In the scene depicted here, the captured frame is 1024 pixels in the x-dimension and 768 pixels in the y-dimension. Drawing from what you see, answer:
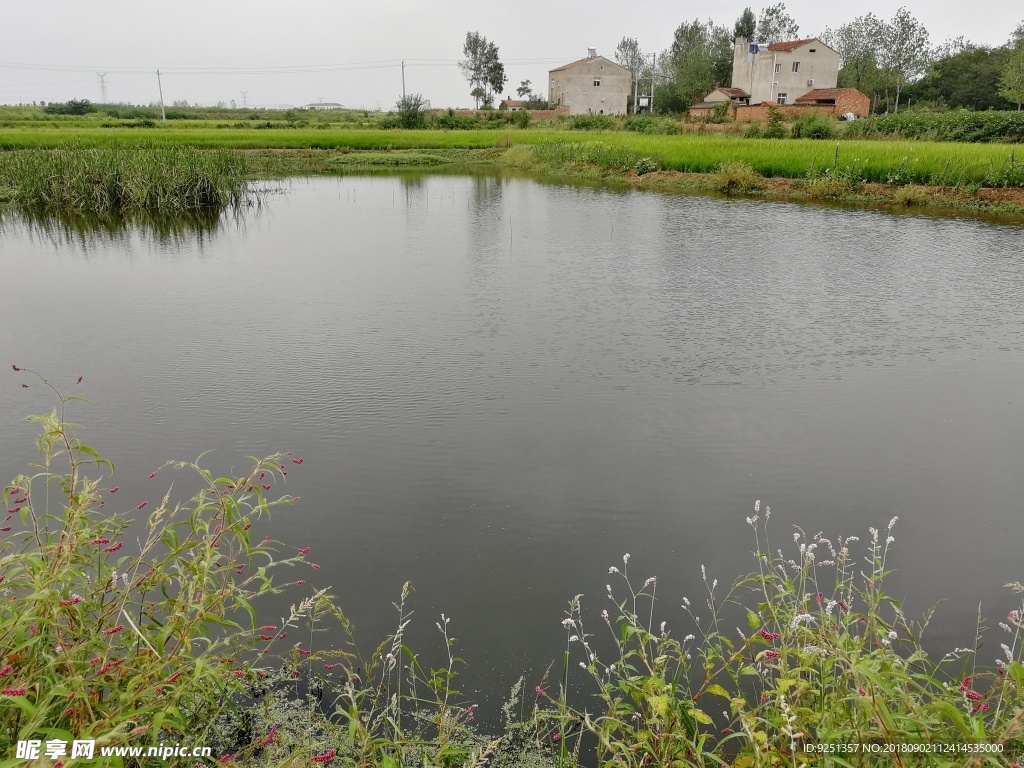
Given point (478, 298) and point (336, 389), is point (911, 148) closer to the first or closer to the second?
point (478, 298)

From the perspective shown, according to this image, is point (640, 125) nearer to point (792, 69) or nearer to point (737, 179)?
point (737, 179)

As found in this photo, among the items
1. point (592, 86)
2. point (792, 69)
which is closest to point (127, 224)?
point (592, 86)

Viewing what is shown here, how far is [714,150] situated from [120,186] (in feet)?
44.2

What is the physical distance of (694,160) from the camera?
16.7m

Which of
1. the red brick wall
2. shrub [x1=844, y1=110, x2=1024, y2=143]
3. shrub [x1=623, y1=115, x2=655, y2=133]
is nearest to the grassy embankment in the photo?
shrub [x1=844, y1=110, x2=1024, y2=143]

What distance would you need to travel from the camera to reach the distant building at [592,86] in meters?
48.3

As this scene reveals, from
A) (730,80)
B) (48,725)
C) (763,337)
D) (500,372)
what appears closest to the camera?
(48,725)

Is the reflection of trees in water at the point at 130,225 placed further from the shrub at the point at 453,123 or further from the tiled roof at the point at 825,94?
the tiled roof at the point at 825,94

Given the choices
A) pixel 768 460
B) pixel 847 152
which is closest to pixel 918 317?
pixel 768 460

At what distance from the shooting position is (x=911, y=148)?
54.0ft

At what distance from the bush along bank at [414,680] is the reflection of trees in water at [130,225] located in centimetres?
826

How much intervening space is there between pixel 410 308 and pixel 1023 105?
152 feet

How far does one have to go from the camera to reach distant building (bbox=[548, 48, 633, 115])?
159ft

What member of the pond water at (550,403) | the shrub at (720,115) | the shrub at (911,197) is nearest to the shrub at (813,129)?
the shrub at (720,115)
